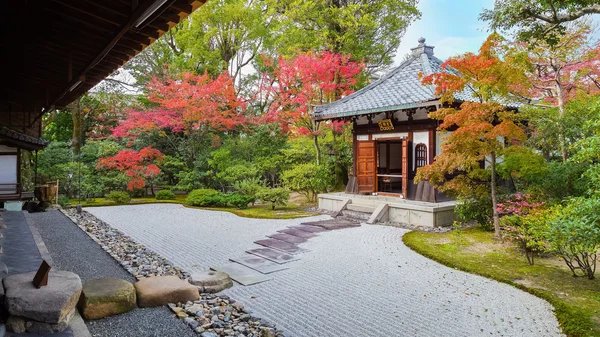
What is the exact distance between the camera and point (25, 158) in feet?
51.0

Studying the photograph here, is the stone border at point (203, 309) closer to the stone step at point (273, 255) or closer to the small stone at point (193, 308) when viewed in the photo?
the small stone at point (193, 308)

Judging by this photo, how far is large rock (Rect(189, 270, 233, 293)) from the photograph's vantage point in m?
5.09

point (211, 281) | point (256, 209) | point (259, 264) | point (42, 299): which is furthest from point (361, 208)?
point (42, 299)

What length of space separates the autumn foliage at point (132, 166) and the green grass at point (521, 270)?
38.4 feet

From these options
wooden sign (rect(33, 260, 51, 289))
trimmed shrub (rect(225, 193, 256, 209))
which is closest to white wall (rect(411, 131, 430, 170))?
trimmed shrub (rect(225, 193, 256, 209))

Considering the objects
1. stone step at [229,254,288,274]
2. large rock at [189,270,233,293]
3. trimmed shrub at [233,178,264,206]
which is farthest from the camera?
trimmed shrub at [233,178,264,206]

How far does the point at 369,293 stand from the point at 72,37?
5616mm

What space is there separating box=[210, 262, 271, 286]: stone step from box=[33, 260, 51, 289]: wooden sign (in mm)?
2615

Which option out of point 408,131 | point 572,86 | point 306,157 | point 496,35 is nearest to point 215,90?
point 306,157

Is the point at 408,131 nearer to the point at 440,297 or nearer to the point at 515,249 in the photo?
the point at 515,249

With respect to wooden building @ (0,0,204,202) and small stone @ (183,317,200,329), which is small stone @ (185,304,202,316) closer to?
small stone @ (183,317,200,329)

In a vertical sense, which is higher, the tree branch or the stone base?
the tree branch

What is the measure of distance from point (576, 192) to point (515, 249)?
2.20m

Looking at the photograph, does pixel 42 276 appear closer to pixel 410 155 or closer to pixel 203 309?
pixel 203 309
